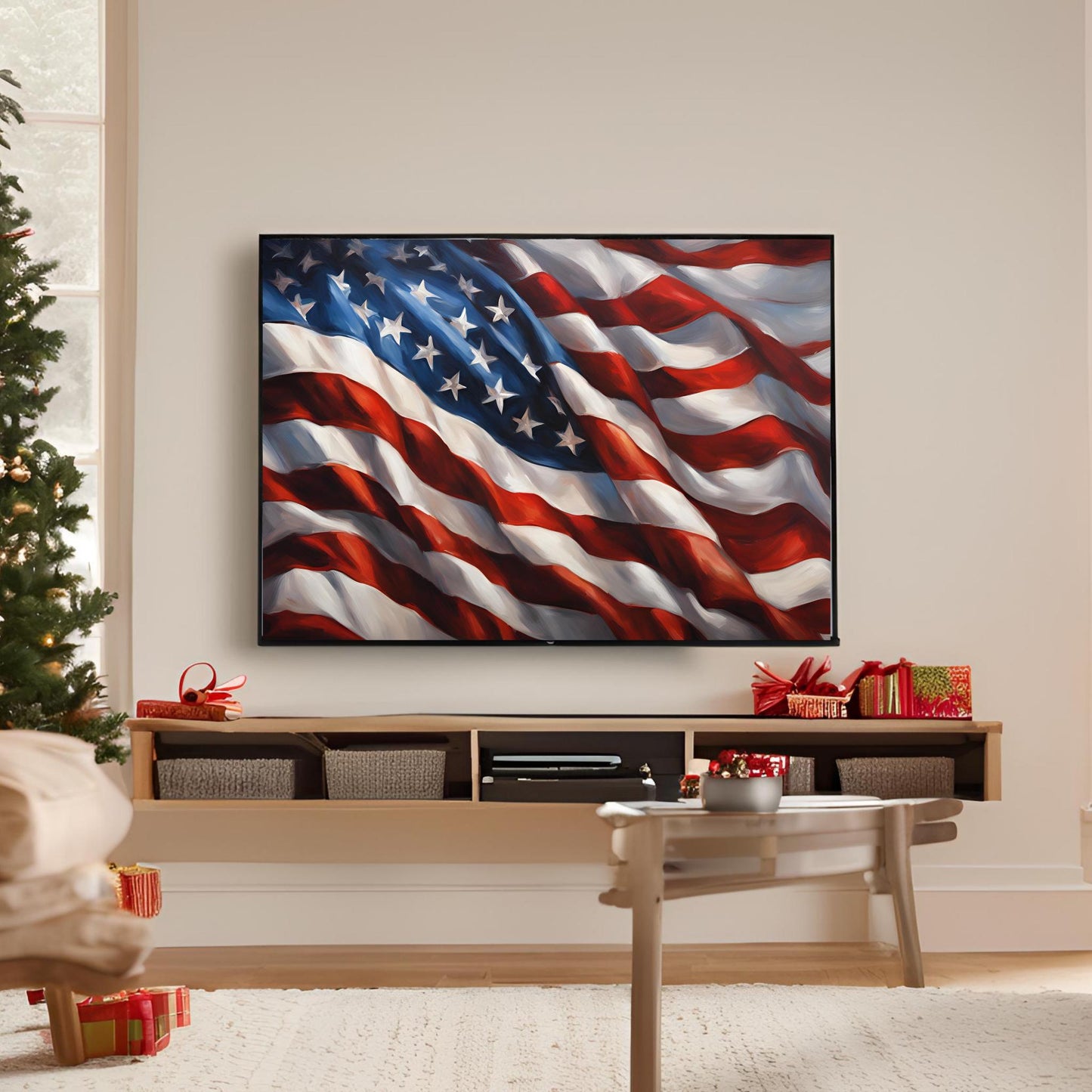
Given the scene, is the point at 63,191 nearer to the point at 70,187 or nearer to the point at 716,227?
the point at 70,187

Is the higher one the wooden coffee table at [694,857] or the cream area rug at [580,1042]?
the wooden coffee table at [694,857]

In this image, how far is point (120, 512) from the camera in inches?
134

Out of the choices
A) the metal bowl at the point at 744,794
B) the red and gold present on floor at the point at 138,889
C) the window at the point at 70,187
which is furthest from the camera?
the window at the point at 70,187

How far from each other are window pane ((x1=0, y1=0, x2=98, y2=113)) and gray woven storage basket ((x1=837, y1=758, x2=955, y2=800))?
9.83 ft

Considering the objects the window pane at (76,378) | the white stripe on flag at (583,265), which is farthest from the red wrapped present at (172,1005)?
the white stripe on flag at (583,265)

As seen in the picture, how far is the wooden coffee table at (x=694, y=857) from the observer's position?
5.98ft

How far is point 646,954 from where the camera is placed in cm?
183

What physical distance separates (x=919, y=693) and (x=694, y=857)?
141 centimetres

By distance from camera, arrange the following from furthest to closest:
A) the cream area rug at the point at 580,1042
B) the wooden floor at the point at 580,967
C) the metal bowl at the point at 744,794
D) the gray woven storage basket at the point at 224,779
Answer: the gray woven storage basket at the point at 224,779, the wooden floor at the point at 580,967, the metal bowl at the point at 744,794, the cream area rug at the point at 580,1042

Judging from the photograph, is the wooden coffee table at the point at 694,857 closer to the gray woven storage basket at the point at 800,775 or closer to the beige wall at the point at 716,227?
the gray woven storage basket at the point at 800,775

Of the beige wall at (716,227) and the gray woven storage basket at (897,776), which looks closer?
the gray woven storage basket at (897,776)

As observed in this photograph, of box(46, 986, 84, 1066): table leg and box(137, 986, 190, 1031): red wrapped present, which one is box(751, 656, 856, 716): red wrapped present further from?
box(46, 986, 84, 1066): table leg

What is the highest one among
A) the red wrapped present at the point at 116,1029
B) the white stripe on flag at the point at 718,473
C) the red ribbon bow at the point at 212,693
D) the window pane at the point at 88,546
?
the white stripe on flag at the point at 718,473

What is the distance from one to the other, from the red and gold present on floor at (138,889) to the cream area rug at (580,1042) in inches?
10.1
